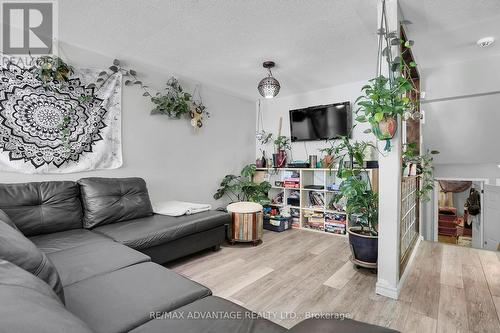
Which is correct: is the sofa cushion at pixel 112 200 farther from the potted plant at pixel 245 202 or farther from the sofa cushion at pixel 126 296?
the sofa cushion at pixel 126 296

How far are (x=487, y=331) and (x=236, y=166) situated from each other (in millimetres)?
3443

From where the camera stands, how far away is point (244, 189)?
13.2 feet

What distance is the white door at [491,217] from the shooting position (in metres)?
4.05

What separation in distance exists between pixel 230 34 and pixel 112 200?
1.99 meters

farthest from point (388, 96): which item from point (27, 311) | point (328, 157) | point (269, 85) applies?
point (27, 311)

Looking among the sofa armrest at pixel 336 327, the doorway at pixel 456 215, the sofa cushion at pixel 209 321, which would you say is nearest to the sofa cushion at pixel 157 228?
the sofa cushion at pixel 209 321

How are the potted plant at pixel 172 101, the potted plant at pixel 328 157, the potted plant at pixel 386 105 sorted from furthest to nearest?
the potted plant at pixel 328 157
the potted plant at pixel 172 101
the potted plant at pixel 386 105

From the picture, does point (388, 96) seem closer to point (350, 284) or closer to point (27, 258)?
point (350, 284)

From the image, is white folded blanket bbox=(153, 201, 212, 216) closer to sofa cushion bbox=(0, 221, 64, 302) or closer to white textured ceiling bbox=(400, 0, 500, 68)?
sofa cushion bbox=(0, 221, 64, 302)

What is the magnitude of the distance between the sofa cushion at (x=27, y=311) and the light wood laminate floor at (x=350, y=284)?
1439mm

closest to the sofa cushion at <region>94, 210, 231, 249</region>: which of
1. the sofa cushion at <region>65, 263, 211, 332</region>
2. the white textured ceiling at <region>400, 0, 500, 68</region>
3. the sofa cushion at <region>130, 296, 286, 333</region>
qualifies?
the sofa cushion at <region>65, 263, 211, 332</region>

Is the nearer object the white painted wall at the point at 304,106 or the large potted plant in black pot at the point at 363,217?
the large potted plant in black pot at the point at 363,217

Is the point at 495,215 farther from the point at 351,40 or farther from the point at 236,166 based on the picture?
the point at 236,166

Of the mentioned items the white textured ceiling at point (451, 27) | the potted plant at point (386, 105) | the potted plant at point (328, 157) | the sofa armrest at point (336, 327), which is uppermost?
the white textured ceiling at point (451, 27)
